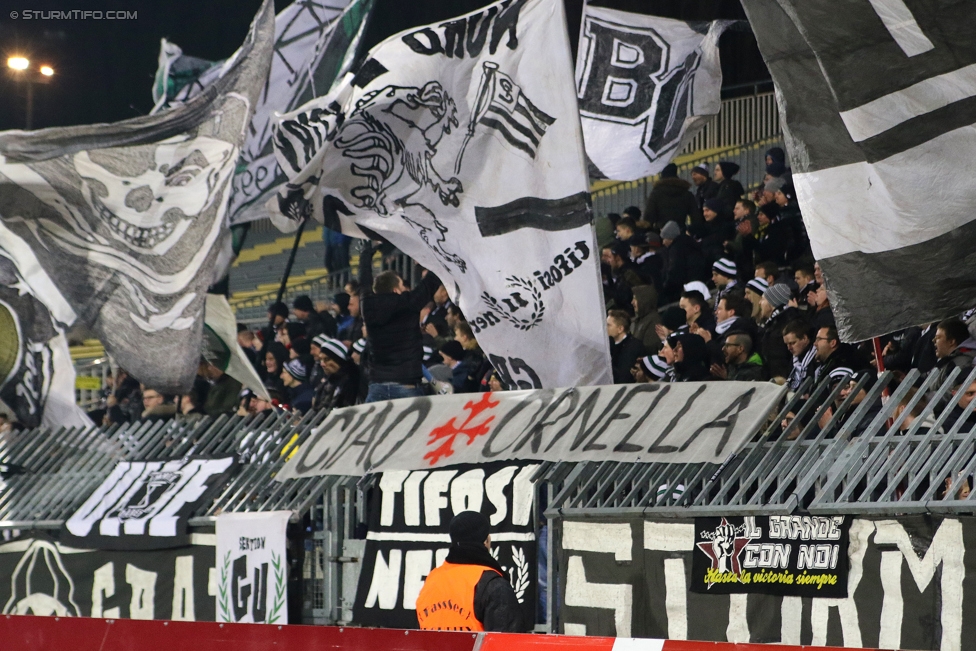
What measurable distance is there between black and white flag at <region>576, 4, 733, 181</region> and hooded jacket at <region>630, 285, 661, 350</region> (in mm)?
1016

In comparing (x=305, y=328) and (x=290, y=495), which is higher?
(x=305, y=328)

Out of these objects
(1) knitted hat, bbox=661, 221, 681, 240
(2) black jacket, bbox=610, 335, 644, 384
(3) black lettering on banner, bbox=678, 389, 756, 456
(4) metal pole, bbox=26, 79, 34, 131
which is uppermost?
(4) metal pole, bbox=26, 79, 34, 131

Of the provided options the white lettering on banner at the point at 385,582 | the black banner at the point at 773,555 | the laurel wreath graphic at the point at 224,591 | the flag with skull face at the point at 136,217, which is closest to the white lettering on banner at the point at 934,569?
the black banner at the point at 773,555

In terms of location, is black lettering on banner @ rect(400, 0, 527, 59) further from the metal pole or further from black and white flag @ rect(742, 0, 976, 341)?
the metal pole

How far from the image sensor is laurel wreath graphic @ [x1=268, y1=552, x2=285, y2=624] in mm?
10680

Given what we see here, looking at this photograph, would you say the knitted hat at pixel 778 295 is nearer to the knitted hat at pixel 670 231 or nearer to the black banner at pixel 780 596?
the black banner at pixel 780 596

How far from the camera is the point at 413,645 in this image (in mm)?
6172

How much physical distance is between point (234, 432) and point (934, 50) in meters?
6.54

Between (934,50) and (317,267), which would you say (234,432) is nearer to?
(934,50)

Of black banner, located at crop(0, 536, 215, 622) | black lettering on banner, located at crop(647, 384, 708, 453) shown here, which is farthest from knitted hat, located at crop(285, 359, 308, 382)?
black lettering on banner, located at crop(647, 384, 708, 453)

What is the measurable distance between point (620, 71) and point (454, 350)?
2951mm

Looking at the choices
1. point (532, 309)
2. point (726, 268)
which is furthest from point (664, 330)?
point (532, 309)

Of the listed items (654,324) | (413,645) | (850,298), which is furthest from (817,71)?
(654,324)

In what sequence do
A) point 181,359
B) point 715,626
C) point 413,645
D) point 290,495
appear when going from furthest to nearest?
point 181,359
point 290,495
point 715,626
point 413,645
